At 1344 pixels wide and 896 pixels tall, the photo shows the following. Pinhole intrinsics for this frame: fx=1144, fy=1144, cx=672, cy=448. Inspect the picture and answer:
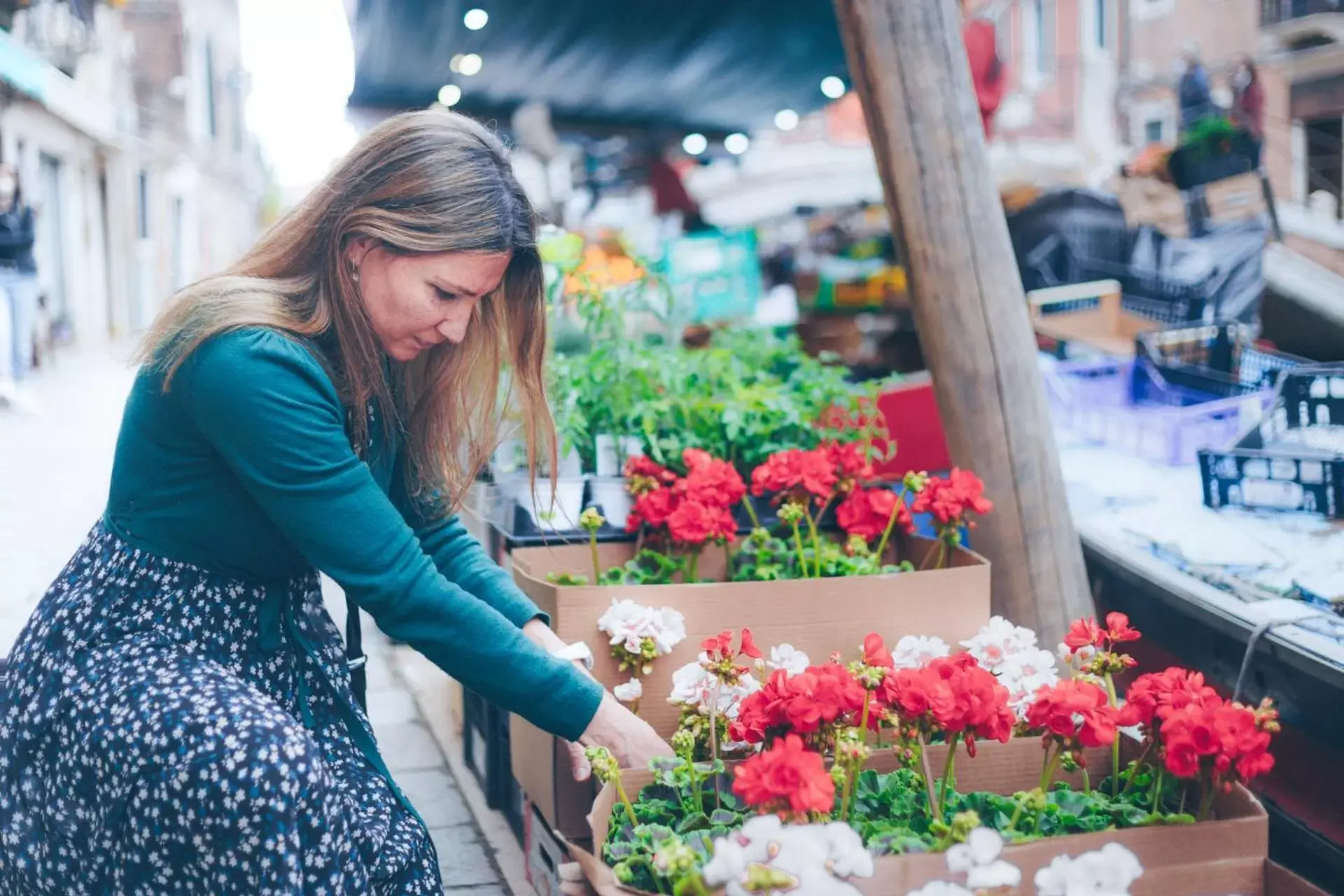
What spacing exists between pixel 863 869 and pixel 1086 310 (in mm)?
2880

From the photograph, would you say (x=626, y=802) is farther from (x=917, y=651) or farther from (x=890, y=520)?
(x=890, y=520)

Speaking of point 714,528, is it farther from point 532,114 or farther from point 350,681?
point 532,114

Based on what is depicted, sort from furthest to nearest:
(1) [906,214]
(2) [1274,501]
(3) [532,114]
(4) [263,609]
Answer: (3) [532,114] < (2) [1274,501] < (1) [906,214] < (4) [263,609]

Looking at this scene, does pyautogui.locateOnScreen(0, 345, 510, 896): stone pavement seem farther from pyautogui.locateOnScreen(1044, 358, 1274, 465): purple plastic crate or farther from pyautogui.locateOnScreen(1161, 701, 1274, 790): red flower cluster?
pyautogui.locateOnScreen(1044, 358, 1274, 465): purple plastic crate

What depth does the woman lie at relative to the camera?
4.77ft

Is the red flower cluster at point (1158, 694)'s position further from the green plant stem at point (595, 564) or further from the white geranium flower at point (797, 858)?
the green plant stem at point (595, 564)

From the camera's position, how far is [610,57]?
20.4 feet

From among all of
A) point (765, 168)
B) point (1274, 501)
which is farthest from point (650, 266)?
point (765, 168)

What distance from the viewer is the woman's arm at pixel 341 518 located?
1475mm

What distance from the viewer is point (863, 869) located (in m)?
1.16

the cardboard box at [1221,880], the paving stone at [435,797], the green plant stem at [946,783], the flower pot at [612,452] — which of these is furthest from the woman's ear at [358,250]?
the paving stone at [435,797]

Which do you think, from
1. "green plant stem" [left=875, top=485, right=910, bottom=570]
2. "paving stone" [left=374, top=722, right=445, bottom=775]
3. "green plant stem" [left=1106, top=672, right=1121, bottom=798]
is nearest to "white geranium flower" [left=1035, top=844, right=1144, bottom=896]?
"green plant stem" [left=1106, top=672, right=1121, bottom=798]

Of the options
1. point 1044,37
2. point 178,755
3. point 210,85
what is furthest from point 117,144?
point 178,755

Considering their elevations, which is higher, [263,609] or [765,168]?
[765,168]
